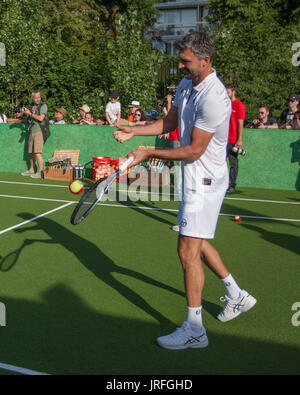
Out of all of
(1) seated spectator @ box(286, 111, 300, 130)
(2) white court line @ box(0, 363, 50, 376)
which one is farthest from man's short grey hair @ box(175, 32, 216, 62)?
(1) seated spectator @ box(286, 111, 300, 130)

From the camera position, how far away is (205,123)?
3713 mm

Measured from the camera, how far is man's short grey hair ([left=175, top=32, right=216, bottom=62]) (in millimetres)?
3742

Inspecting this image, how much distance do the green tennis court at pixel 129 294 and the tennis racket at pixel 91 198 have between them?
3.10ft

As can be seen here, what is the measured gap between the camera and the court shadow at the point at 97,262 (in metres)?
4.92

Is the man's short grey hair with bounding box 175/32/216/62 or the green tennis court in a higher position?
the man's short grey hair with bounding box 175/32/216/62

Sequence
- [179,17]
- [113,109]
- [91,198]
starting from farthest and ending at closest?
[179,17], [113,109], [91,198]

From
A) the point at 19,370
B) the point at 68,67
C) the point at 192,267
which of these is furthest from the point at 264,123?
the point at 68,67

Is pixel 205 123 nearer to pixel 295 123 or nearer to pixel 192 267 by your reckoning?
pixel 192 267

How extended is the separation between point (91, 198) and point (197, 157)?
3.70 ft

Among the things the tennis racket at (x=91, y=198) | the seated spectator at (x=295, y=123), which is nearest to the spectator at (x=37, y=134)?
the seated spectator at (x=295, y=123)

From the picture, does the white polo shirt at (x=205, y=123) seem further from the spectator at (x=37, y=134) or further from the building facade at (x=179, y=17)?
the building facade at (x=179, y=17)

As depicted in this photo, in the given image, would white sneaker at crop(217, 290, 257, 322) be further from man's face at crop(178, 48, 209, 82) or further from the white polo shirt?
man's face at crop(178, 48, 209, 82)

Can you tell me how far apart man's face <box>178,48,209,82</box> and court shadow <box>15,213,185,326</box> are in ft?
7.14
